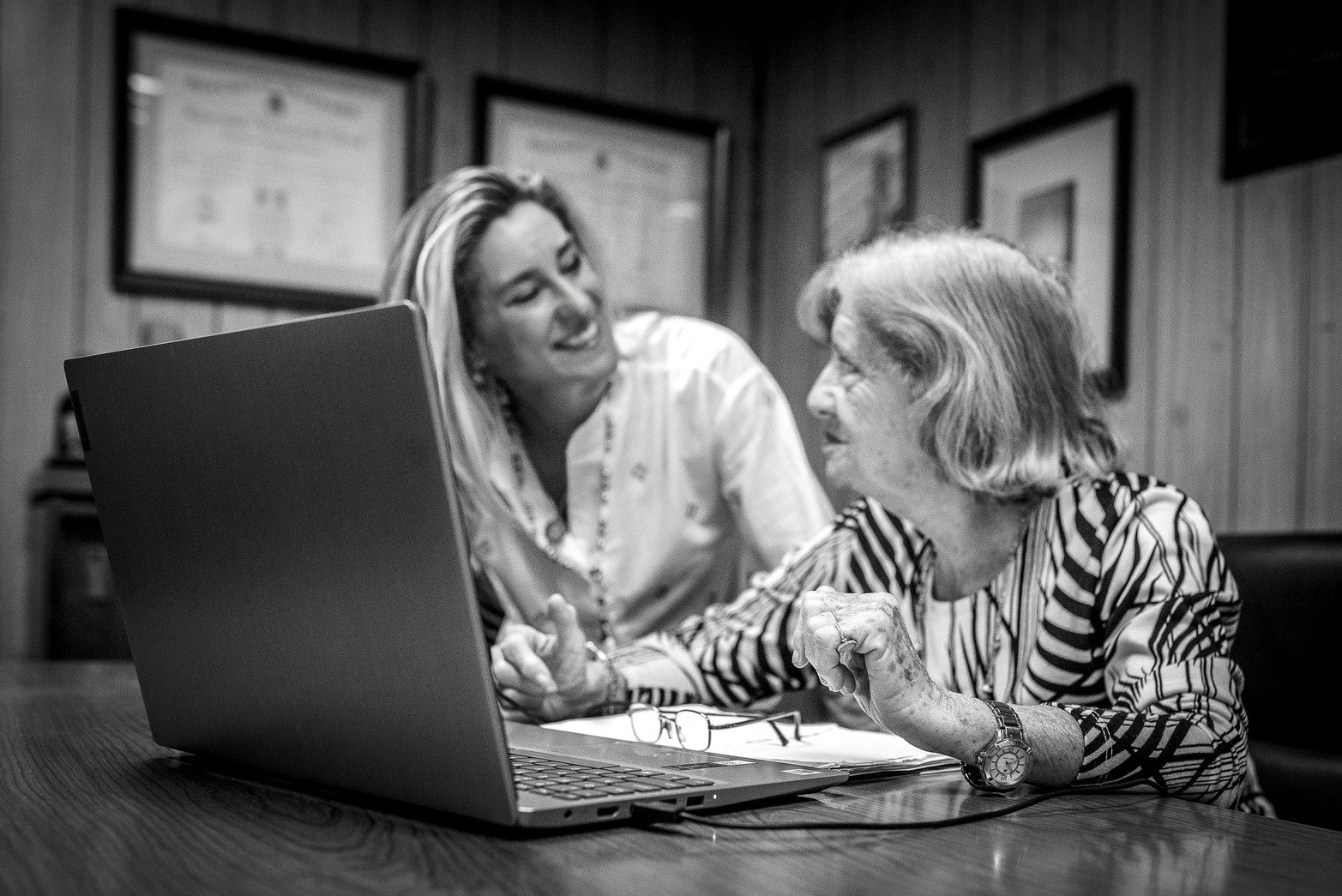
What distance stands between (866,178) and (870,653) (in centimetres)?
293

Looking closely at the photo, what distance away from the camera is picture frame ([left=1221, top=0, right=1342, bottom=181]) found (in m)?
2.40

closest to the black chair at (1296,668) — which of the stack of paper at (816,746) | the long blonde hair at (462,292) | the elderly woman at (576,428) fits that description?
the elderly woman at (576,428)

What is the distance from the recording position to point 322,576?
780 mm

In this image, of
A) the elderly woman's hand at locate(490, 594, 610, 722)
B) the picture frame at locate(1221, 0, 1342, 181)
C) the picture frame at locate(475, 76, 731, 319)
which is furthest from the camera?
the picture frame at locate(475, 76, 731, 319)

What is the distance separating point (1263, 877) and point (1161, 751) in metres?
0.28

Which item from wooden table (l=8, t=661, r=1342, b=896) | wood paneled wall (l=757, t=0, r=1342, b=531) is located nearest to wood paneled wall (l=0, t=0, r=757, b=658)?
wood paneled wall (l=757, t=0, r=1342, b=531)

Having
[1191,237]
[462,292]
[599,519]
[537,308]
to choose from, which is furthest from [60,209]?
[1191,237]

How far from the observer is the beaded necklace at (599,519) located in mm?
1832

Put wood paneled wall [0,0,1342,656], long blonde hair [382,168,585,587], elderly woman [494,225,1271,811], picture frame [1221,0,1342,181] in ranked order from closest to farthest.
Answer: elderly woman [494,225,1271,811] < long blonde hair [382,168,585,587] < picture frame [1221,0,1342,181] < wood paneled wall [0,0,1342,656]

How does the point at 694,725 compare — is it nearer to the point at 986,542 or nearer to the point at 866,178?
the point at 986,542

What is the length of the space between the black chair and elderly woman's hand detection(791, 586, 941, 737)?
2.95 feet

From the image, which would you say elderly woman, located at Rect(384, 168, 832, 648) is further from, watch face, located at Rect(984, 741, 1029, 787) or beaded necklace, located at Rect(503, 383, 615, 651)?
watch face, located at Rect(984, 741, 1029, 787)

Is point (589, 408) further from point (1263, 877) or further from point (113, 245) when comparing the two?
point (113, 245)

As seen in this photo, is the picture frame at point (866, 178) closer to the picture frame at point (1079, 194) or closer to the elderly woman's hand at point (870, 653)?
the picture frame at point (1079, 194)
